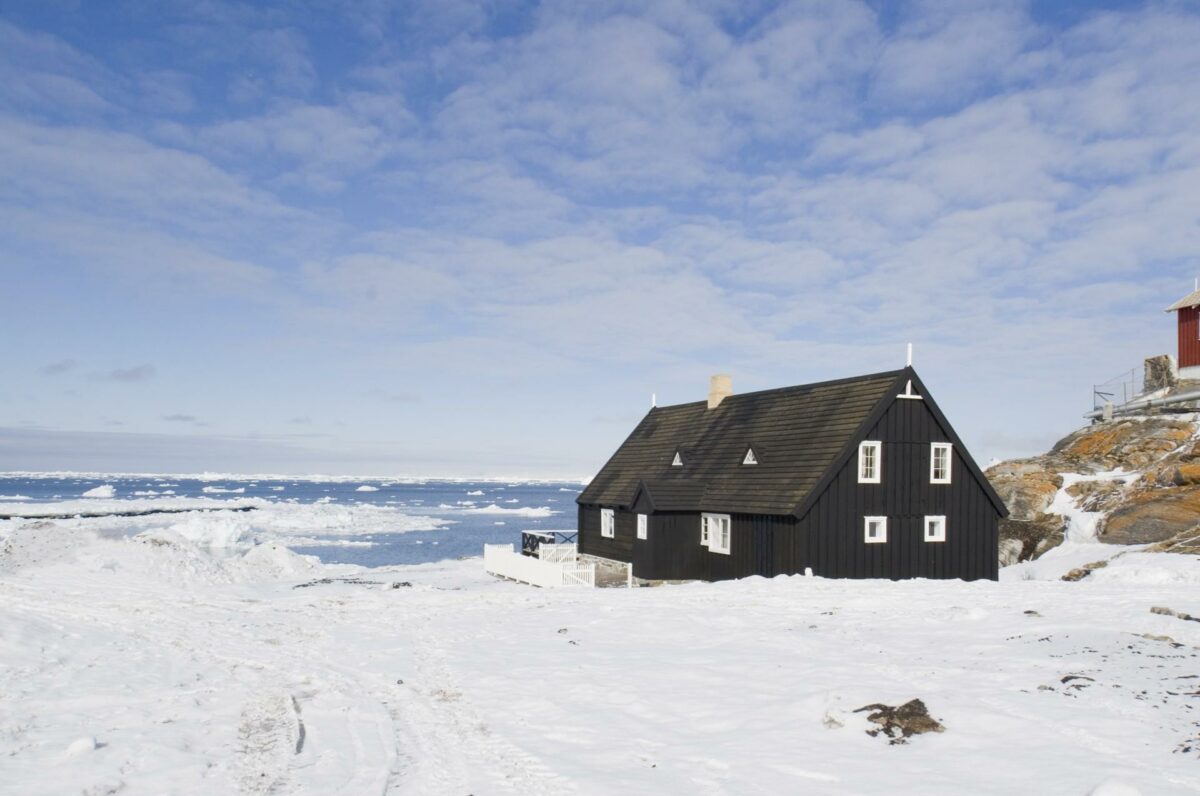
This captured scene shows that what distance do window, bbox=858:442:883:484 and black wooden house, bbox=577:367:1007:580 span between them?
0.04 metres

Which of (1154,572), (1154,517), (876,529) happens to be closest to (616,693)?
(876,529)

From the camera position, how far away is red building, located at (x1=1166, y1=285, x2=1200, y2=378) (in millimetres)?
45875

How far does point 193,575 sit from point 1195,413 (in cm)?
4535

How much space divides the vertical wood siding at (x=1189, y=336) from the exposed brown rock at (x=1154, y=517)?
1681 centimetres

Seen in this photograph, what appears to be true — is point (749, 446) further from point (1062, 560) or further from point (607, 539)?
point (1062, 560)

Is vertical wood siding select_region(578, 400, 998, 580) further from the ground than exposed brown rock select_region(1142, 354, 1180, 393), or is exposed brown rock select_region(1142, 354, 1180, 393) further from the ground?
exposed brown rock select_region(1142, 354, 1180, 393)

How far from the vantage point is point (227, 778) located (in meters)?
9.74

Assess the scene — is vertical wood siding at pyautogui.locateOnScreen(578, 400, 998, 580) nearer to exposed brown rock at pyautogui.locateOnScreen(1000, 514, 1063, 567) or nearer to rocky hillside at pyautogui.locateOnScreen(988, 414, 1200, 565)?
rocky hillside at pyautogui.locateOnScreen(988, 414, 1200, 565)

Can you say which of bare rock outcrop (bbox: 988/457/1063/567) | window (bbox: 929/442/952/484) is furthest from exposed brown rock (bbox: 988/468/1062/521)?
window (bbox: 929/442/952/484)

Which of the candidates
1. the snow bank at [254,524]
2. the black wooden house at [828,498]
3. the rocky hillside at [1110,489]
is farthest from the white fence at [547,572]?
the snow bank at [254,524]

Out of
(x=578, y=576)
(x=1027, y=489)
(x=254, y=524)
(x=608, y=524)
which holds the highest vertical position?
(x=1027, y=489)

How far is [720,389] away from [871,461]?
953 cm

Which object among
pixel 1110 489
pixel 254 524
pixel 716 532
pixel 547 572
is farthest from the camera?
pixel 254 524

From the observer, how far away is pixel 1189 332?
46.3m
